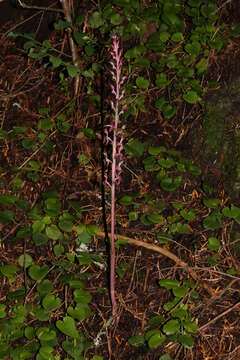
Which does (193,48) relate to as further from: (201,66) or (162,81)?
(162,81)

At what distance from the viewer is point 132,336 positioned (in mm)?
2385

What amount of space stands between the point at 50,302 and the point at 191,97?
53.3 inches

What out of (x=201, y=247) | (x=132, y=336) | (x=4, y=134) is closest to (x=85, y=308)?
(x=132, y=336)

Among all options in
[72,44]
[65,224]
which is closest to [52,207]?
[65,224]

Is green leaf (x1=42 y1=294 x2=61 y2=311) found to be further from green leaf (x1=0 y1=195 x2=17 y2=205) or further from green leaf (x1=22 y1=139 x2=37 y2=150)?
Answer: green leaf (x1=22 y1=139 x2=37 y2=150)

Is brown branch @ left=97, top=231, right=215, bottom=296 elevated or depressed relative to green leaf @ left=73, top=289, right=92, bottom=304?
depressed

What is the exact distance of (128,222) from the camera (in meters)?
2.74

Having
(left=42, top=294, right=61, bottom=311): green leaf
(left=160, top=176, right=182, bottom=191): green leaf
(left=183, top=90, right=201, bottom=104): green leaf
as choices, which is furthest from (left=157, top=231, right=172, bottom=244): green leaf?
(left=183, top=90, right=201, bottom=104): green leaf

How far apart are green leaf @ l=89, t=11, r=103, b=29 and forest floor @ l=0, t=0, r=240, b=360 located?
0.40 metres

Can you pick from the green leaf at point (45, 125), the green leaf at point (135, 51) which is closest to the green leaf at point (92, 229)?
the green leaf at point (45, 125)

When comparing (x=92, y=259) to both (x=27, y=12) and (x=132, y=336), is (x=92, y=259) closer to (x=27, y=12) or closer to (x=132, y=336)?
(x=132, y=336)

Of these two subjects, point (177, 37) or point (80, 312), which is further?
point (177, 37)

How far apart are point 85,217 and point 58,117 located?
0.68m

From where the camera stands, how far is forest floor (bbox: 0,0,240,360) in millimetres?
2424
